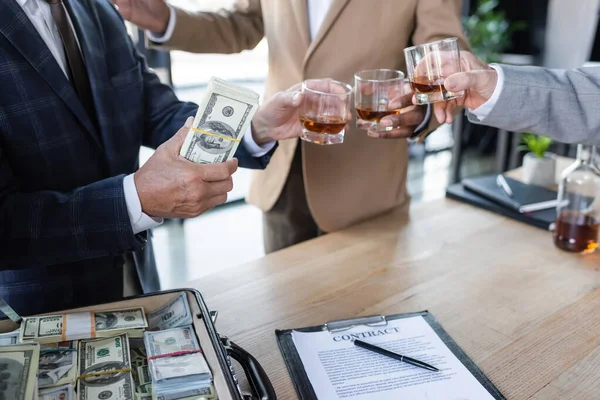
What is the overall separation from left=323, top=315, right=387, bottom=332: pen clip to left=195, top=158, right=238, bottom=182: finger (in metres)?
0.39

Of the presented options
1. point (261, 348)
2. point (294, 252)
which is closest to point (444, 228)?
point (294, 252)

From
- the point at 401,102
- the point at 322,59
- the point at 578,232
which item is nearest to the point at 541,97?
the point at 401,102

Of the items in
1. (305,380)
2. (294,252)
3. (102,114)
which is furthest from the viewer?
(294,252)

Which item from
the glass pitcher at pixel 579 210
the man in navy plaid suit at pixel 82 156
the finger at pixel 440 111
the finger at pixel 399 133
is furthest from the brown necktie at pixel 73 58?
the glass pitcher at pixel 579 210

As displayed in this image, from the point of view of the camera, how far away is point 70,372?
0.90m

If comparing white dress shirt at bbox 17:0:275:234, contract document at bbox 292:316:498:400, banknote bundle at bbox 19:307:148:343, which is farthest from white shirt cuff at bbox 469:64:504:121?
banknote bundle at bbox 19:307:148:343

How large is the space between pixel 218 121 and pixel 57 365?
1.64 ft

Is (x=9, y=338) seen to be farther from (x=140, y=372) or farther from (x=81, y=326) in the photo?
(x=140, y=372)

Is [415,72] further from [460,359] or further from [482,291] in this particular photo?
[460,359]

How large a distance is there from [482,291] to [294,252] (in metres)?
0.51

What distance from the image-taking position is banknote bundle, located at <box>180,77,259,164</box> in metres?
1.04

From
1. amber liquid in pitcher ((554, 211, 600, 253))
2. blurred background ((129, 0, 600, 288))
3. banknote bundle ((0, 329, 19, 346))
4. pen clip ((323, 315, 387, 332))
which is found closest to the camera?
banknote bundle ((0, 329, 19, 346))

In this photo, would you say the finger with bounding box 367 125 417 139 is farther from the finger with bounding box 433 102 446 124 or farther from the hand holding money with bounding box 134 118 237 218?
the hand holding money with bounding box 134 118 237 218

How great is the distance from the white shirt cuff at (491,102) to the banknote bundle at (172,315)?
0.85 metres
